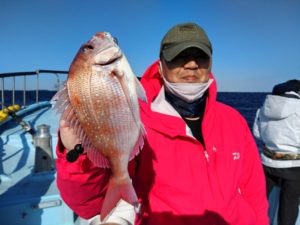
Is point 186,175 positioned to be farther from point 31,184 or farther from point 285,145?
point 285,145

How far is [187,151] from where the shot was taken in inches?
75.9

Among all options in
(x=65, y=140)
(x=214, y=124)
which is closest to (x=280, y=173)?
(x=214, y=124)

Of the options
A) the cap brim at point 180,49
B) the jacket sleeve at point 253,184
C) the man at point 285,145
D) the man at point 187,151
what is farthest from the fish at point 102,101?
the man at point 285,145

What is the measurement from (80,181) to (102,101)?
1.38ft

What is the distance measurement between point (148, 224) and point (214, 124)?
84 centimetres

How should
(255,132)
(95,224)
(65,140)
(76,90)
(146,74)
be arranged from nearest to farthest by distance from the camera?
(76,90)
(65,140)
(95,224)
(146,74)
(255,132)

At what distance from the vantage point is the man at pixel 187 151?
1855 mm

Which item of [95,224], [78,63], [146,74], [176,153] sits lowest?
[95,224]

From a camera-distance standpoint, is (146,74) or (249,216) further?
(146,74)

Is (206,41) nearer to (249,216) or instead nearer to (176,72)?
(176,72)

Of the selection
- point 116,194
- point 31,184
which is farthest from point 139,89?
point 31,184

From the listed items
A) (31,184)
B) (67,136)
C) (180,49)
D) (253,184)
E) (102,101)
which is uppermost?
(180,49)

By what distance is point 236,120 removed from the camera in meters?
2.27

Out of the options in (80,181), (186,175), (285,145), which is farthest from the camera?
(285,145)
